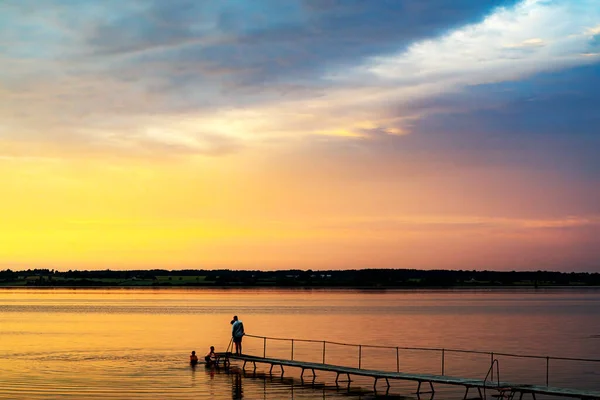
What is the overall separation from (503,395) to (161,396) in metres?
14.1

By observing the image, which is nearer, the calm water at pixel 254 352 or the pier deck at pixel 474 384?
the pier deck at pixel 474 384

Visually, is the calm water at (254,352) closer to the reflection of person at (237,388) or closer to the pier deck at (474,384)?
the reflection of person at (237,388)

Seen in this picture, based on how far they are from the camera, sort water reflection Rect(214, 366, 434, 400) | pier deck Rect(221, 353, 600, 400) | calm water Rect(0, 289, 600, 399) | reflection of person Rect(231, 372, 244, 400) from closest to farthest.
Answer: pier deck Rect(221, 353, 600, 400) < reflection of person Rect(231, 372, 244, 400) < water reflection Rect(214, 366, 434, 400) < calm water Rect(0, 289, 600, 399)

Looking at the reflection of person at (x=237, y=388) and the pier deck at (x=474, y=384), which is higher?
the pier deck at (x=474, y=384)

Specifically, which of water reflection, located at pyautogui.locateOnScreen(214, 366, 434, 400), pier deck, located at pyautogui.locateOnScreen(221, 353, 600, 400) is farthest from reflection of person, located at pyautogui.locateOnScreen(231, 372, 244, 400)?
pier deck, located at pyautogui.locateOnScreen(221, 353, 600, 400)

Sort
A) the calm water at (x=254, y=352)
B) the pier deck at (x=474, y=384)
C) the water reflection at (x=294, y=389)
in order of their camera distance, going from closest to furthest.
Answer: the pier deck at (x=474, y=384), the water reflection at (x=294, y=389), the calm water at (x=254, y=352)

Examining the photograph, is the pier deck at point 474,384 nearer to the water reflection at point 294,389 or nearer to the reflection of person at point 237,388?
the water reflection at point 294,389

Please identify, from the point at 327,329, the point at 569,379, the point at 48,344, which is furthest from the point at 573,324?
the point at 48,344

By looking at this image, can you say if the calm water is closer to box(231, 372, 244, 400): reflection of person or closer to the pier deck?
box(231, 372, 244, 400): reflection of person

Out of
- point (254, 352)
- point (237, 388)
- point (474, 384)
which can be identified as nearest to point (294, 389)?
point (237, 388)

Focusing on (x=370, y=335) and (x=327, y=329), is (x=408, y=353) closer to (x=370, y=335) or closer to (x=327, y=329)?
(x=370, y=335)

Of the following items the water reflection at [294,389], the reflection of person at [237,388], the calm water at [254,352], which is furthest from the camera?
the calm water at [254,352]

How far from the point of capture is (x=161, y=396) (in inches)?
1318

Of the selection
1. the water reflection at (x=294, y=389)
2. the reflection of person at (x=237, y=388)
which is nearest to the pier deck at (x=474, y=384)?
the water reflection at (x=294, y=389)
